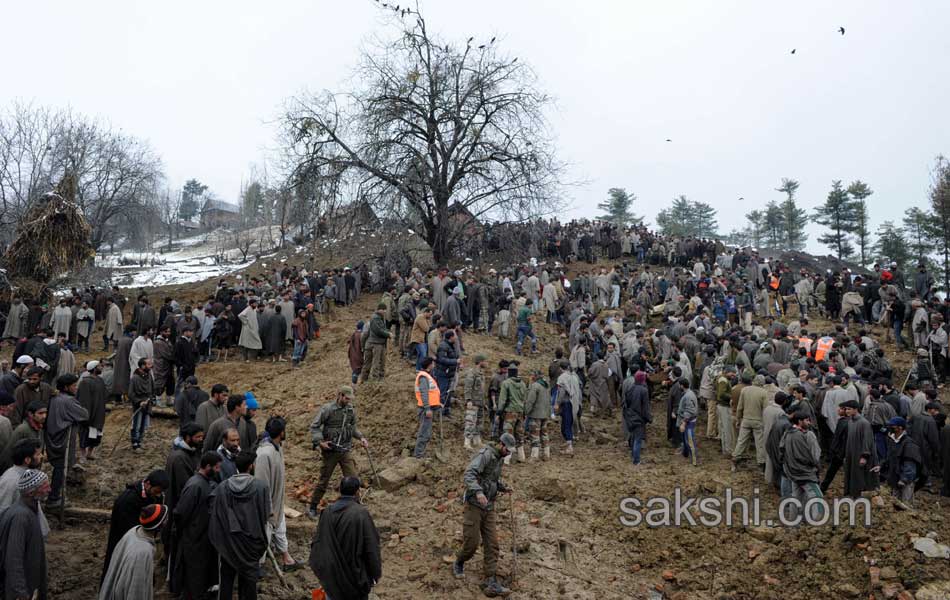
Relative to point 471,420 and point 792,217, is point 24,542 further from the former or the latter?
point 792,217

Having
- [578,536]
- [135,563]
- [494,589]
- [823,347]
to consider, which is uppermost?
[823,347]

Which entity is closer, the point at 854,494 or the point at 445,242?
the point at 854,494

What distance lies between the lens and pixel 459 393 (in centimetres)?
1384

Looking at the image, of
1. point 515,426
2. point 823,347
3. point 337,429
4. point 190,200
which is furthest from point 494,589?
point 190,200

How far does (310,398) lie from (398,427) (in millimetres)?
2817

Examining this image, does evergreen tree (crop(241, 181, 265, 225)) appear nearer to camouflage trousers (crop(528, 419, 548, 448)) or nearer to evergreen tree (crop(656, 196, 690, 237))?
evergreen tree (crop(656, 196, 690, 237))

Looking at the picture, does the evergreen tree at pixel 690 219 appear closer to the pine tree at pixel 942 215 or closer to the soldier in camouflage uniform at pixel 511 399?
the pine tree at pixel 942 215

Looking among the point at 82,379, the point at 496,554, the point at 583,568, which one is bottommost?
the point at 583,568

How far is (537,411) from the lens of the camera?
445 inches

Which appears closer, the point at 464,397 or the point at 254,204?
the point at 464,397

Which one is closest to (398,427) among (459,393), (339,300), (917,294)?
(459,393)

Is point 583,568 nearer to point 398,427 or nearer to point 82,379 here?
point 398,427

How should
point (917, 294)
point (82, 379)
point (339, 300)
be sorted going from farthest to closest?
point (339, 300), point (917, 294), point (82, 379)

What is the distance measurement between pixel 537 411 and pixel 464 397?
2.50m
